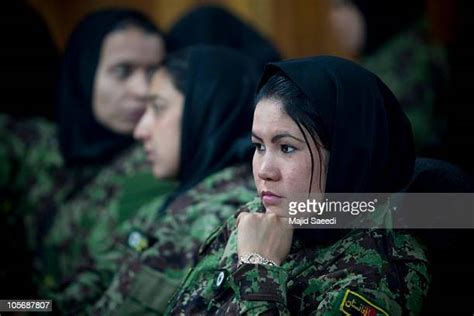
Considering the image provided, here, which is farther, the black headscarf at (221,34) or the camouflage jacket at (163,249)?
the black headscarf at (221,34)

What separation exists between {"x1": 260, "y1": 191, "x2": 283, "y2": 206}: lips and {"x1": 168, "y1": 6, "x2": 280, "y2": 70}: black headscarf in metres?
1.95

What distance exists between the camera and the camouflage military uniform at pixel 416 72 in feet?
10.8

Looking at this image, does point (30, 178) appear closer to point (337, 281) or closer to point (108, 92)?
point (108, 92)

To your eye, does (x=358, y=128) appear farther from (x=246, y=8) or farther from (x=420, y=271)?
(x=246, y=8)

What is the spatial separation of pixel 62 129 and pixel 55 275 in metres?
0.63

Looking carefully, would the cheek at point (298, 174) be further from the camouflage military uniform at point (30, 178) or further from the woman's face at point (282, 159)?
the camouflage military uniform at point (30, 178)

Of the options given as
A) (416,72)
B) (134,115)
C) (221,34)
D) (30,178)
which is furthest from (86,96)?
(416,72)

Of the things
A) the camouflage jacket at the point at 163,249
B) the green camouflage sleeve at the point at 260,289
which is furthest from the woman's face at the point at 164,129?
the green camouflage sleeve at the point at 260,289

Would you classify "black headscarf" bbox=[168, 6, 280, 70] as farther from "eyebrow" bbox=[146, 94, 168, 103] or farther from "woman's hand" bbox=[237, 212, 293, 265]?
"woman's hand" bbox=[237, 212, 293, 265]

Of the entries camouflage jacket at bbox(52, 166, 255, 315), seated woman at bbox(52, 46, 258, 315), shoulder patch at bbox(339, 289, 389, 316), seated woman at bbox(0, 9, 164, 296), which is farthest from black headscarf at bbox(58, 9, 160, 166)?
shoulder patch at bbox(339, 289, 389, 316)

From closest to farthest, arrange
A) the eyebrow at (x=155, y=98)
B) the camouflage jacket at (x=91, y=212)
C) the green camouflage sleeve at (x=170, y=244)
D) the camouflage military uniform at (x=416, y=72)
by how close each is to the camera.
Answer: the green camouflage sleeve at (x=170, y=244) < the eyebrow at (x=155, y=98) < the camouflage jacket at (x=91, y=212) < the camouflage military uniform at (x=416, y=72)

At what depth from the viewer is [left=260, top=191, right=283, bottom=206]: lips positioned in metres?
1.61

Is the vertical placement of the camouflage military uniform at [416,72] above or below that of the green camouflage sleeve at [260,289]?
above

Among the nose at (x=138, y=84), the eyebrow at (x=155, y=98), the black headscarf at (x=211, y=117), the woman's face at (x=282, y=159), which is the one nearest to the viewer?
the woman's face at (x=282, y=159)
